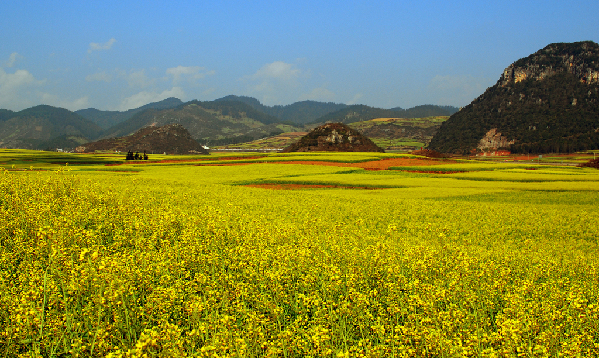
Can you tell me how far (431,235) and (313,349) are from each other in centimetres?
1186

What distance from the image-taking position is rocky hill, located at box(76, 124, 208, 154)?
17738 centimetres

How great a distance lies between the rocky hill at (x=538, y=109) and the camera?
148125 millimetres

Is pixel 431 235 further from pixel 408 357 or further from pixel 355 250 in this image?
pixel 408 357

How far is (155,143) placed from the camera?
18212 centimetres

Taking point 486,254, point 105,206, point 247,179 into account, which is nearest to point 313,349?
point 486,254

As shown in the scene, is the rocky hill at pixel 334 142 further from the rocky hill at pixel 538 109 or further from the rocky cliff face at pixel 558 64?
the rocky cliff face at pixel 558 64

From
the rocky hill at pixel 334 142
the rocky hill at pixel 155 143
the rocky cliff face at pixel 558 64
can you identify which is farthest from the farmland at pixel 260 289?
the rocky cliff face at pixel 558 64

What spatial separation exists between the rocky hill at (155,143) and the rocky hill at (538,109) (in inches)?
5070

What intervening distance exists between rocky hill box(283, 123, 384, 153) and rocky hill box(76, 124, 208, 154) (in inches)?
2465

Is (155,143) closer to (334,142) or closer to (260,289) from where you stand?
(334,142)

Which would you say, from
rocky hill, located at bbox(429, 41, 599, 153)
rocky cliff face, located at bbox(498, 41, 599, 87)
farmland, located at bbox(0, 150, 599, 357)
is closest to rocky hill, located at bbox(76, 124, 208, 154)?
rocky hill, located at bbox(429, 41, 599, 153)

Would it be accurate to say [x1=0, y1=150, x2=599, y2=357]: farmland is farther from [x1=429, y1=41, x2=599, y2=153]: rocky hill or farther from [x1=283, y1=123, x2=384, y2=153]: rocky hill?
[x1=429, y1=41, x2=599, y2=153]: rocky hill

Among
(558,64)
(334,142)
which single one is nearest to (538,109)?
(558,64)

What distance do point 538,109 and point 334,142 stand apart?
102 meters
